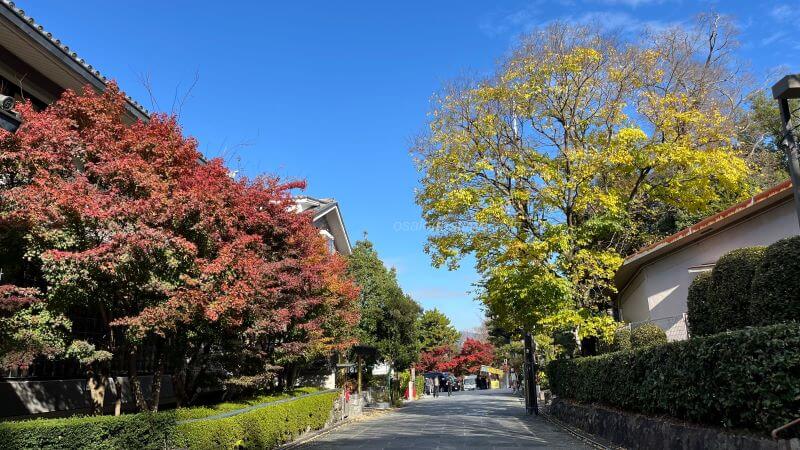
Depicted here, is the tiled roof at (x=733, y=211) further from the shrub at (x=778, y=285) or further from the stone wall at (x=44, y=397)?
the stone wall at (x=44, y=397)

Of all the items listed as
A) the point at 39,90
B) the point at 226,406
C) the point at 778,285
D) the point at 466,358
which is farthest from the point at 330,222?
the point at 466,358

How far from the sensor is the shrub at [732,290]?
10.3 meters

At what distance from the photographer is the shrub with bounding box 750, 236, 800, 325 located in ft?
26.7

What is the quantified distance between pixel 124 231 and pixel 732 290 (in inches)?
425

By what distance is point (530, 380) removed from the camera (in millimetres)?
25938

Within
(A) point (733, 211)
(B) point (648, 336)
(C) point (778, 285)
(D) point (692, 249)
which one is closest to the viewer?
(C) point (778, 285)

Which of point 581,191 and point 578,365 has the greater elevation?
point 581,191

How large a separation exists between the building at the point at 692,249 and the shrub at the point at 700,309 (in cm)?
346

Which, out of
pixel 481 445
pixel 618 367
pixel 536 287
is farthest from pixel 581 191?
pixel 481 445

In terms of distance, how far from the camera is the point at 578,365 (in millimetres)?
19047

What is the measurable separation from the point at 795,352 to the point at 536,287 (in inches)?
455

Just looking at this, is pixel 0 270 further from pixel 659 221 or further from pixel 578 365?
pixel 659 221

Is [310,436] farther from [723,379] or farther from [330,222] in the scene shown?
[330,222]

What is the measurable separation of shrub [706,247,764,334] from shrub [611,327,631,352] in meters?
6.95
